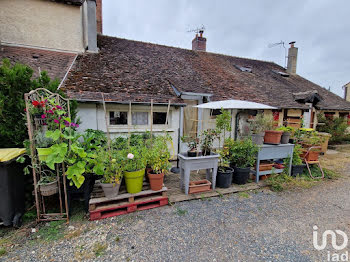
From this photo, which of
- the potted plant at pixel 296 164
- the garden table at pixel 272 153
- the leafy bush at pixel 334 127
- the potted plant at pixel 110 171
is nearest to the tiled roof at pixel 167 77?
the leafy bush at pixel 334 127

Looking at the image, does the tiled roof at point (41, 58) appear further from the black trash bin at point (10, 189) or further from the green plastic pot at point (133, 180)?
the green plastic pot at point (133, 180)

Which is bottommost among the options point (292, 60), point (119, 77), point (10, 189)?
point (10, 189)

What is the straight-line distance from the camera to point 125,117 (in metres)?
6.05

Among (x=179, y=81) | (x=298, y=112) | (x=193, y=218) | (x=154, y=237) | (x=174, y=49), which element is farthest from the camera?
(x=174, y=49)

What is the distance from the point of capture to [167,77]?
7477 mm

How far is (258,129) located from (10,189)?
17.6 ft

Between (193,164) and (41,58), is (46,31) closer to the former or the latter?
(41,58)

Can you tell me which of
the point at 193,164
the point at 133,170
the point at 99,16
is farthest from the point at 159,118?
the point at 99,16

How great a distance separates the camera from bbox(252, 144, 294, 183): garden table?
4.38 m

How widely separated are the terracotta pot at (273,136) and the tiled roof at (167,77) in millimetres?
3157

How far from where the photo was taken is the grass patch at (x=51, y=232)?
2555 millimetres

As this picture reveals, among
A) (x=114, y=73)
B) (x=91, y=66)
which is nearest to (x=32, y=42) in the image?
(x=91, y=66)

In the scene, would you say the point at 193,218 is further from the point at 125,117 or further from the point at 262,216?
the point at 125,117

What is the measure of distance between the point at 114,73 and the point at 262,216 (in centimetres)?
672
